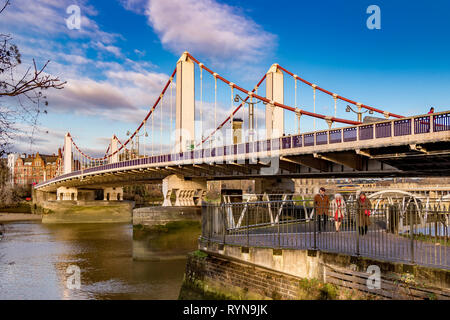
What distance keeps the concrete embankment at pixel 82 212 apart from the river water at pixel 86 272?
84.3ft

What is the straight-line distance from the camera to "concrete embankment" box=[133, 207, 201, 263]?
29453 millimetres

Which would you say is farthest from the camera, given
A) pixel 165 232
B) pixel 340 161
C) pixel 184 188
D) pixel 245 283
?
pixel 184 188

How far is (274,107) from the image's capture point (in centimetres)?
3762

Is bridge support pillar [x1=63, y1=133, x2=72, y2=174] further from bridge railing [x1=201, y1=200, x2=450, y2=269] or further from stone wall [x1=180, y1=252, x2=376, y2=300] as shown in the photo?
stone wall [x1=180, y1=252, x2=376, y2=300]

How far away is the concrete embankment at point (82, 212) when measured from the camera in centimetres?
6394

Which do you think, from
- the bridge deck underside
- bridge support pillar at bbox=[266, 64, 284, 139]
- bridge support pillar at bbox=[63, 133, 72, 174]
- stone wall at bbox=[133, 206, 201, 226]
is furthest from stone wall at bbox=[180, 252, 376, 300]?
bridge support pillar at bbox=[63, 133, 72, 174]

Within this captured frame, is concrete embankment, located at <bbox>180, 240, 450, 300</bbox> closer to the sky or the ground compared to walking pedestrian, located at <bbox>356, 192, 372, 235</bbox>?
closer to the ground

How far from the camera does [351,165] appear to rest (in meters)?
23.3

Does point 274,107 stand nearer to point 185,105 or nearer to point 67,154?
point 185,105

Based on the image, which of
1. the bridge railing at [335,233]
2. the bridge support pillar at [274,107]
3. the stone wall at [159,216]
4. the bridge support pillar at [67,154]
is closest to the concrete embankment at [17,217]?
the bridge support pillar at [67,154]

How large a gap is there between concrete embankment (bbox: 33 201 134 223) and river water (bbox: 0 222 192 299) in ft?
84.3

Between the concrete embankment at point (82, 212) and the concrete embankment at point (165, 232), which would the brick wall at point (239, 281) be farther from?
the concrete embankment at point (82, 212)

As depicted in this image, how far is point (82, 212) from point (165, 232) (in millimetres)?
38159

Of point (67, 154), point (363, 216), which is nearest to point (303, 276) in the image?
point (363, 216)
